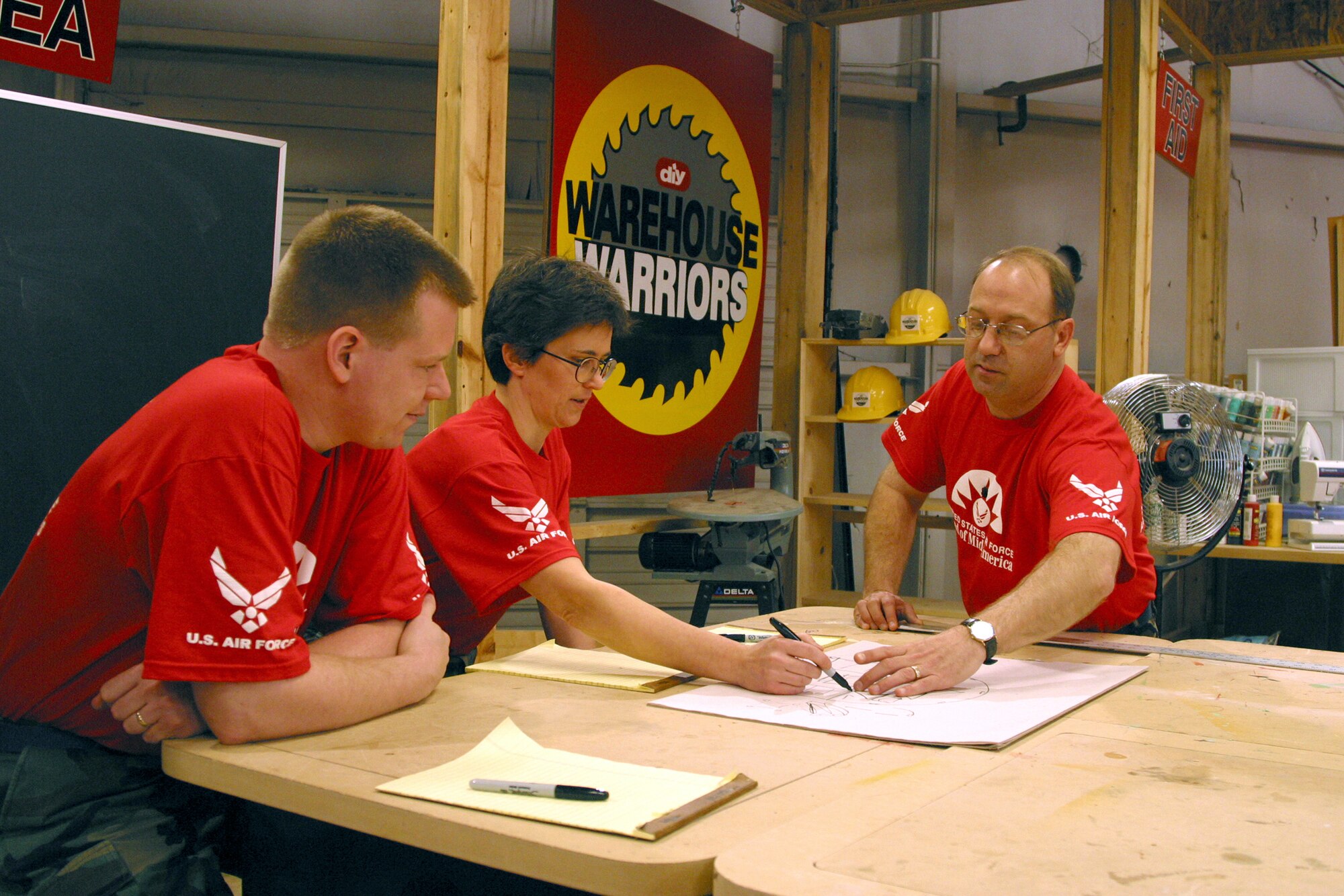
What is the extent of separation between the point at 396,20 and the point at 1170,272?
523cm

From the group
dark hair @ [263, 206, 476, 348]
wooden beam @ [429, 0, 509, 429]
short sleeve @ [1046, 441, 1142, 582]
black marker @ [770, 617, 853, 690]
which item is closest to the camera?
dark hair @ [263, 206, 476, 348]

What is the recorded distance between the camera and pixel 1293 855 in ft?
3.41

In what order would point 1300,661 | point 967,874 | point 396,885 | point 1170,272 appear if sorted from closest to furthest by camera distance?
1. point 967,874
2. point 396,885
3. point 1300,661
4. point 1170,272

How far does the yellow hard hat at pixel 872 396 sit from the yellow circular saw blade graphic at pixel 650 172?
591mm

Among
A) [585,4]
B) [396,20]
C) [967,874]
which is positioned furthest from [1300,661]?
[396,20]

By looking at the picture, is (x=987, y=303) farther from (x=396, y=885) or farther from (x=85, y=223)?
(x=85, y=223)

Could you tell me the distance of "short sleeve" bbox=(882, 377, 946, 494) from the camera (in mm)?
2904

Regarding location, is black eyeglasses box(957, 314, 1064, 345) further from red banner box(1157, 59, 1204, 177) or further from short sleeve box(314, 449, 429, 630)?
red banner box(1157, 59, 1204, 177)

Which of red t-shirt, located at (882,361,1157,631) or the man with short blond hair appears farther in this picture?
red t-shirt, located at (882,361,1157,631)

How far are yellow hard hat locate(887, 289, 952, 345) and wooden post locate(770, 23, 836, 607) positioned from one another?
52 centimetres

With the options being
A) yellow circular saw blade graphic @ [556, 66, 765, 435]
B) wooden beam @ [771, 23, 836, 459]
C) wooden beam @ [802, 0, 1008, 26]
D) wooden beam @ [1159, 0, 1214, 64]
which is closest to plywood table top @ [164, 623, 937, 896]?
yellow circular saw blade graphic @ [556, 66, 765, 435]

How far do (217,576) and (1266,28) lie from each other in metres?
6.86

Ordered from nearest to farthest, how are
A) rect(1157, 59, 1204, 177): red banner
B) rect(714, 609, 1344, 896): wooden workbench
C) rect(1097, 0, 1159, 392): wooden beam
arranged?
rect(714, 609, 1344, 896): wooden workbench, rect(1097, 0, 1159, 392): wooden beam, rect(1157, 59, 1204, 177): red banner

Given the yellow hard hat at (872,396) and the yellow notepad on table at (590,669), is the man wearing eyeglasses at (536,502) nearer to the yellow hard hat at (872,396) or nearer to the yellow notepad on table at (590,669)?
the yellow notepad on table at (590,669)
